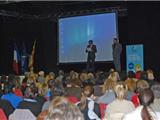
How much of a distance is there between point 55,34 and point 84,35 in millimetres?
1797

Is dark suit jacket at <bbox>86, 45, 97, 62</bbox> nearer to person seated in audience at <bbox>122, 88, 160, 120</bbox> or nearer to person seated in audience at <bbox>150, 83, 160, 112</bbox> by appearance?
person seated in audience at <bbox>150, 83, 160, 112</bbox>

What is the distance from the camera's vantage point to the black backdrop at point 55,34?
39.4ft

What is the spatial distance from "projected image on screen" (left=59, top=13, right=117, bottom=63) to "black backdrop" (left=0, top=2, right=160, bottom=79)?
0.32m

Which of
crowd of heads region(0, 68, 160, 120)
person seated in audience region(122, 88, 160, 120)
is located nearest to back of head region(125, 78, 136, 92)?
crowd of heads region(0, 68, 160, 120)

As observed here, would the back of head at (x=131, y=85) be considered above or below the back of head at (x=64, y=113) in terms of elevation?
below

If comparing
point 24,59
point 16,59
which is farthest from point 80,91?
point 16,59

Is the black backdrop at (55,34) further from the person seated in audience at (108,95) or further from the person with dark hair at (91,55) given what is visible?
the person seated in audience at (108,95)

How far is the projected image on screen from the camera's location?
1319 cm

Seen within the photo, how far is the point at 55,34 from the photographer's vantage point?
50.6 ft

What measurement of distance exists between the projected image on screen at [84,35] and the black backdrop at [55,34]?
1.04 feet

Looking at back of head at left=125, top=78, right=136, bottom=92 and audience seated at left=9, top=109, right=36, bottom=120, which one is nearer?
audience seated at left=9, top=109, right=36, bottom=120

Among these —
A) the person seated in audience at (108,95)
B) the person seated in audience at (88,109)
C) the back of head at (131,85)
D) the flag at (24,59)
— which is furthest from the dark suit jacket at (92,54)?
the person seated in audience at (88,109)

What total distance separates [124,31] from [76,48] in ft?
6.56

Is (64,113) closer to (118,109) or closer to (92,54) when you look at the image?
(118,109)
